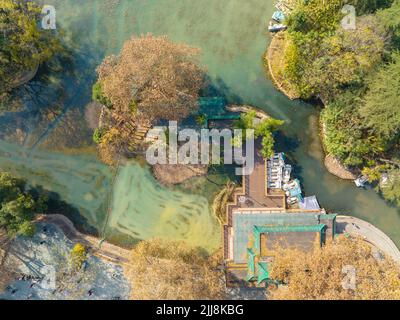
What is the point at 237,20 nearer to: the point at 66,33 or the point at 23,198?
the point at 66,33

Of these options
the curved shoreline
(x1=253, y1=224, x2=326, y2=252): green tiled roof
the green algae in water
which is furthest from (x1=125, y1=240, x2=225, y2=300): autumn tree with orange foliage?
the curved shoreline

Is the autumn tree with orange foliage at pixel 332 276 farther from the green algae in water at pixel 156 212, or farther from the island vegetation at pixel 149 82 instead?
the island vegetation at pixel 149 82

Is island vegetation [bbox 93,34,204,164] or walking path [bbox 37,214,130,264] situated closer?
island vegetation [bbox 93,34,204,164]

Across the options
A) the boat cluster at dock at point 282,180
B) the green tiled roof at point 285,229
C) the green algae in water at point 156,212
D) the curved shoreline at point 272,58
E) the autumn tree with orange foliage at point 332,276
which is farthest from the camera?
the green algae in water at point 156,212

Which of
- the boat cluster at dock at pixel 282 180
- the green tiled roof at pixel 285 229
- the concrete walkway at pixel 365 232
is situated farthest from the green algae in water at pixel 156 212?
the concrete walkway at pixel 365 232

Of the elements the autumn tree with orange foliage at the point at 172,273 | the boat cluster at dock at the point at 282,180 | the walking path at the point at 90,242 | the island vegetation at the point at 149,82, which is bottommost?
the autumn tree with orange foliage at the point at 172,273

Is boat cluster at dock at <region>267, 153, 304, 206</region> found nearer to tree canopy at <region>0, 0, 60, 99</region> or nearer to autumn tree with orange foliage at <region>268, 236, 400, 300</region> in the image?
autumn tree with orange foliage at <region>268, 236, 400, 300</region>

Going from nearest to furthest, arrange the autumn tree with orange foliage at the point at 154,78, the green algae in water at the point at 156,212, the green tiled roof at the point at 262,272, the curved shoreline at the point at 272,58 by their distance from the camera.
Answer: the autumn tree with orange foliage at the point at 154,78 < the green tiled roof at the point at 262,272 < the curved shoreline at the point at 272,58 < the green algae in water at the point at 156,212
